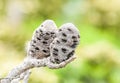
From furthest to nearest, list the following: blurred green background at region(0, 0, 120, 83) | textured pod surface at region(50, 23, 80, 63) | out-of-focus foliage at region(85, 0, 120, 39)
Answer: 1. out-of-focus foliage at region(85, 0, 120, 39)
2. blurred green background at region(0, 0, 120, 83)
3. textured pod surface at region(50, 23, 80, 63)

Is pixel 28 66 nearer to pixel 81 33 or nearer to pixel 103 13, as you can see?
pixel 81 33

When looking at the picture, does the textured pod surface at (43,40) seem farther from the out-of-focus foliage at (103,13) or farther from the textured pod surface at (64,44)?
the out-of-focus foliage at (103,13)

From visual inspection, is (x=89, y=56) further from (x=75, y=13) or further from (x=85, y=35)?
(x=75, y=13)

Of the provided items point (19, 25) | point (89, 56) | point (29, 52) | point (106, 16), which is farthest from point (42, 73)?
point (29, 52)

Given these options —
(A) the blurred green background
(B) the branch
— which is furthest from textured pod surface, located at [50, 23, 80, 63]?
(A) the blurred green background

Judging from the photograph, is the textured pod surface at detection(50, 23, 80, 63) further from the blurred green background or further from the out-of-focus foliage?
the out-of-focus foliage

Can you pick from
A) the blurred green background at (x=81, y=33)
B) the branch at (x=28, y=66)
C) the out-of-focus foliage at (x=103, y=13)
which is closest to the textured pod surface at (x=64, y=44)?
the branch at (x=28, y=66)
